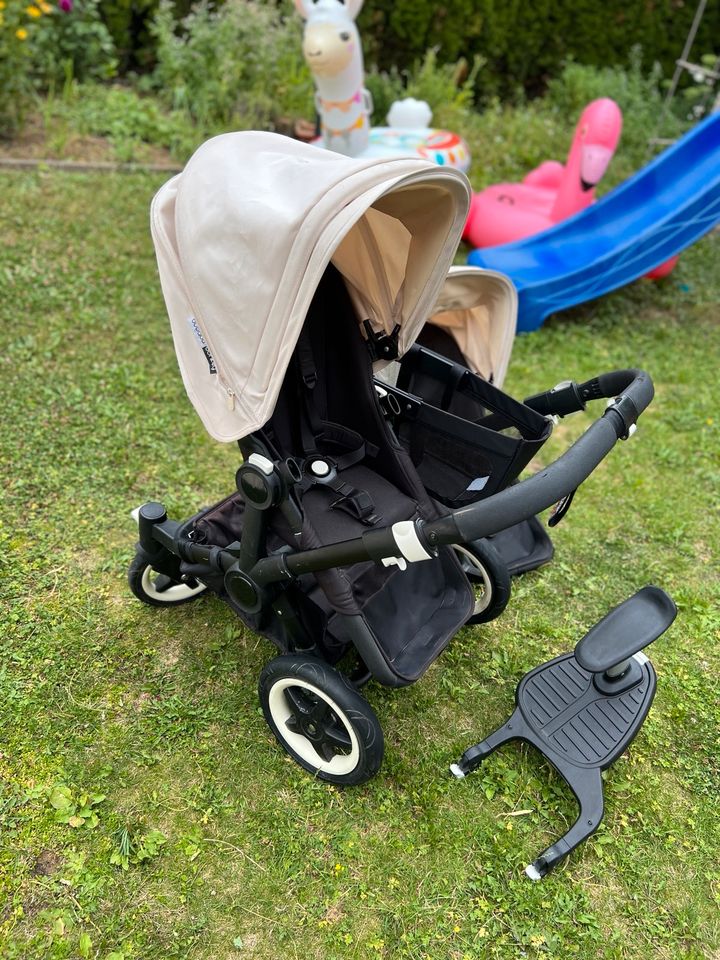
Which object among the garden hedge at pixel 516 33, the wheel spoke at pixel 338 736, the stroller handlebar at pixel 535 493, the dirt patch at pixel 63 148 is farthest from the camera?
the garden hedge at pixel 516 33

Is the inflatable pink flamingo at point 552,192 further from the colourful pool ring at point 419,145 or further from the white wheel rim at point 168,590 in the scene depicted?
the white wheel rim at point 168,590

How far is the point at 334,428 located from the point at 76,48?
574cm

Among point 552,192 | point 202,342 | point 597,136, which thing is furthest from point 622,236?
point 202,342

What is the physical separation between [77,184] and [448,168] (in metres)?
4.45

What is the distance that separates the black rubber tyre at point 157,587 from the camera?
2.84m

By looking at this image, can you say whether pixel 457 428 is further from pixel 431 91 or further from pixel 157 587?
pixel 431 91

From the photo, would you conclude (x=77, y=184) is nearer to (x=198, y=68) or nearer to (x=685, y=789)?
(x=198, y=68)

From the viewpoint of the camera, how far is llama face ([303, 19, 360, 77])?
16.3 feet

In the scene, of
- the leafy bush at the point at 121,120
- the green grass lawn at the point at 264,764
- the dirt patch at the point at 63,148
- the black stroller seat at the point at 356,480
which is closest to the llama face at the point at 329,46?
the leafy bush at the point at 121,120

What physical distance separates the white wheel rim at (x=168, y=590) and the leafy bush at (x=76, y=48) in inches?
201

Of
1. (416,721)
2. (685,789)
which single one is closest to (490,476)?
(416,721)

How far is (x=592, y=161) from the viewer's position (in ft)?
17.6

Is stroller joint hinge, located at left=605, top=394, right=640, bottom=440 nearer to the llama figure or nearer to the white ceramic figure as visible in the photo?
the llama figure

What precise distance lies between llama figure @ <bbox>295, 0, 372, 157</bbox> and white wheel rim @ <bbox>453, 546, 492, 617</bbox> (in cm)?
360
